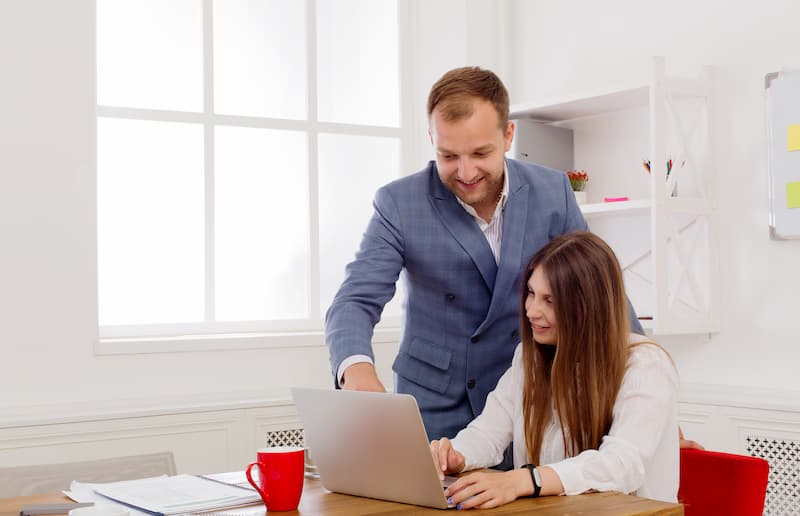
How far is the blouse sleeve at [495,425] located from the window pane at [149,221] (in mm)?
1723

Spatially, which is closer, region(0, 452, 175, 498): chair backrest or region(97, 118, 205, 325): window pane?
region(0, 452, 175, 498): chair backrest

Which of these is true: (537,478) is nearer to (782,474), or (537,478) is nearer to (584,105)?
(782,474)

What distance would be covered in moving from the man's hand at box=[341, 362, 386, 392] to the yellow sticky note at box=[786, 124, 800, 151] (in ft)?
5.11

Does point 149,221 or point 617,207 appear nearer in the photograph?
point 617,207

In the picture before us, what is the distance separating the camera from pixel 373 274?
206 cm

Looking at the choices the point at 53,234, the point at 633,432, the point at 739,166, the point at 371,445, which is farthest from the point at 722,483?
the point at 53,234

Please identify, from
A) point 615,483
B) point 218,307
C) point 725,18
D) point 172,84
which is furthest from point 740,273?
point 172,84

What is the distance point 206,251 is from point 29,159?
720 mm

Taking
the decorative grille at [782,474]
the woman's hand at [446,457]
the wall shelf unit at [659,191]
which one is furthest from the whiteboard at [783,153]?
the woman's hand at [446,457]

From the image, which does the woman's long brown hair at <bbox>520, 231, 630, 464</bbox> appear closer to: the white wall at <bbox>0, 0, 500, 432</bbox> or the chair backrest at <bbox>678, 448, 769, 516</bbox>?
the chair backrest at <bbox>678, 448, 769, 516</bbox>

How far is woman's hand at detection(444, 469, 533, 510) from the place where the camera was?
141 centimetres

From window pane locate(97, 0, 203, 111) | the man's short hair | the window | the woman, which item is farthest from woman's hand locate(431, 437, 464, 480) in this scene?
window pane locate(97, 0, 203, 111)

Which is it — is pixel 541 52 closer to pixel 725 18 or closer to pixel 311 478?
pixel 725 18

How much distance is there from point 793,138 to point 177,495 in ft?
6.60
